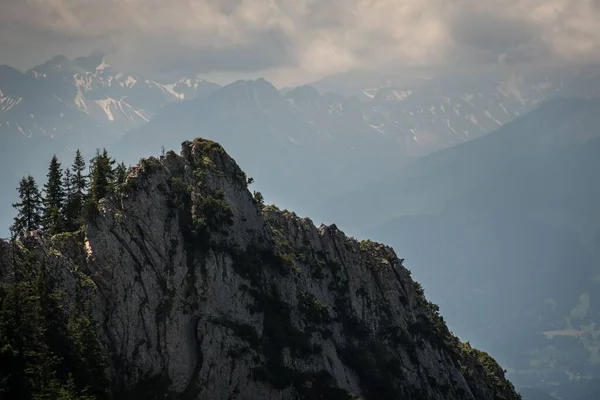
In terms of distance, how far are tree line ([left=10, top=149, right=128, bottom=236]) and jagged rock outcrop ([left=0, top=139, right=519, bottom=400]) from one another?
18.5ft

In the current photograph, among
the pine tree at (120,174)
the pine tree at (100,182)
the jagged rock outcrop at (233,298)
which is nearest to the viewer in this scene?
the jagged rock outcrop at (233,298)

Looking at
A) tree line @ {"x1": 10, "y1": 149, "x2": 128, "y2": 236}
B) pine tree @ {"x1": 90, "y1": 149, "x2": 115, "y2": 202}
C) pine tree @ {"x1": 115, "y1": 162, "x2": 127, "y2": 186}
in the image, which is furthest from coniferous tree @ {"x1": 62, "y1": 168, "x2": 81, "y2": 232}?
pine tree @ {"x1": 115, "y1": 162, "x2": 127, "y2": 186}

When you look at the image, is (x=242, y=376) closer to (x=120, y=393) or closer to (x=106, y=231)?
(x=120, y=393)

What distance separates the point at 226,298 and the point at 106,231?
59.1 feet

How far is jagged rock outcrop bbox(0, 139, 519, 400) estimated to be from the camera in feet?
268

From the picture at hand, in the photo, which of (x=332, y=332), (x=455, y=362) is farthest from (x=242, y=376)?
(x=455, y=362)

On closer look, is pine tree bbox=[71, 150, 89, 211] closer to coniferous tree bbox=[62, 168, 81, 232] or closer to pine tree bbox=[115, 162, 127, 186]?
coniferous tree bbox=[62, 168, 81, 232]

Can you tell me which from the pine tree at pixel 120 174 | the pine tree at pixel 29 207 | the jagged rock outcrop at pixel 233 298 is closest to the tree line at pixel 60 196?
the pine tree at pixel 29 207

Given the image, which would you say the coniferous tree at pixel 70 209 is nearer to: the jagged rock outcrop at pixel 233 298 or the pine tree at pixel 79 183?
the pine tree at pixel 79 183

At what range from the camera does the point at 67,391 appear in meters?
66.8

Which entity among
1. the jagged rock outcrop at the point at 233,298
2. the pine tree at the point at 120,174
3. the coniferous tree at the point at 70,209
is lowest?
the jagged rock outcrop at the point at 233,298

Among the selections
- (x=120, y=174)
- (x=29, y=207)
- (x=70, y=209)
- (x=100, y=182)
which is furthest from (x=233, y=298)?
(x=29, y=207)

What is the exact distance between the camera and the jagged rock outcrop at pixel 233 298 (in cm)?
8169

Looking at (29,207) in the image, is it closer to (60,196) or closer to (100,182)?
(60,196)
